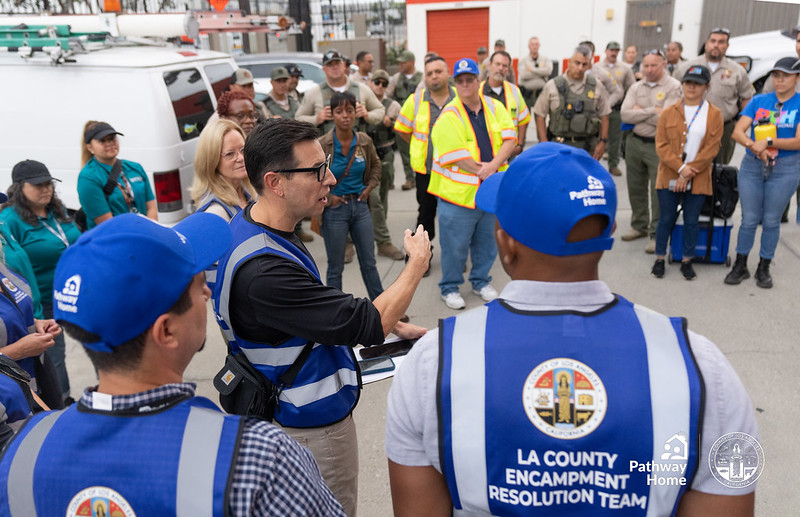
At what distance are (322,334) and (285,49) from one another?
67.0 feet

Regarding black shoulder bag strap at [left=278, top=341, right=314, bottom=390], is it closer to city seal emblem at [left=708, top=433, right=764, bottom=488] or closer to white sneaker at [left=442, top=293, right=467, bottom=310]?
city seal emblem at [left=708, top=433, right=764, bottom=488]

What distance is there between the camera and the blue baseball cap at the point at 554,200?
1.35 m

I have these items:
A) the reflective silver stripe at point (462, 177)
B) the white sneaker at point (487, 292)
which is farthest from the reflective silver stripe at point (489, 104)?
the white sneaker at point (487, 292)

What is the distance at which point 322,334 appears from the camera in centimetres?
205

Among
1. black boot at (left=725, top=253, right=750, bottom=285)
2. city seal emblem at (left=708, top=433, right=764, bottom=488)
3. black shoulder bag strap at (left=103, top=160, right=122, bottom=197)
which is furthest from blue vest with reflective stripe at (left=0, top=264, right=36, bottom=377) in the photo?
black boot at (left=725, top=253, right=750, bottom=285)

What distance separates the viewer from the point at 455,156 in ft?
16.4

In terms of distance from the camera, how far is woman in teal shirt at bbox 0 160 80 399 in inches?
150

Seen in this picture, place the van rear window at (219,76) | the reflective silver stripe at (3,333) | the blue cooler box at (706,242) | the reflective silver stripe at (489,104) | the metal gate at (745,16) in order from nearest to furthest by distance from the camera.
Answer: the reflective silver stripe at (3,333), the reflective silver stripe at (489,104), the blue cooler box at (706,242), the van rear window at (219,76), the metal gate at (745,16)

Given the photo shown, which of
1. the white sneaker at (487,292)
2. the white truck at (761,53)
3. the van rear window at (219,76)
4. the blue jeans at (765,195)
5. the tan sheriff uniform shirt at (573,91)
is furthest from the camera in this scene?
the white truck at (761,53)

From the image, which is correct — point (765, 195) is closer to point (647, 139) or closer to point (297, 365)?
point (647, 139)


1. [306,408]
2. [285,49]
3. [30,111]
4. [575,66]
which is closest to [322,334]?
[306,408]

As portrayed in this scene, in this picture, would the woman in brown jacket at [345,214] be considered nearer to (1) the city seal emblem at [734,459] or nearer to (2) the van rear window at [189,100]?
(2) the van rear window at [189,100]

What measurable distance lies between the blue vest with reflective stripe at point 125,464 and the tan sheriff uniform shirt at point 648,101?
6143 mm

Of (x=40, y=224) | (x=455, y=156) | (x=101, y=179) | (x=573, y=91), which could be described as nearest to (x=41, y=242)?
(x=40, y=224)
